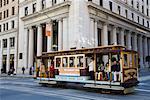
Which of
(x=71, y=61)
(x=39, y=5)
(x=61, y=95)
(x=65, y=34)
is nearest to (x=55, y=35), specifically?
(x=65, y=34)

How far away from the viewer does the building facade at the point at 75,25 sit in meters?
36.4

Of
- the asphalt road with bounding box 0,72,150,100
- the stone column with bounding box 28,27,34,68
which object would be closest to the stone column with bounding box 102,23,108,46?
the stone column with bounding box 28,27,34,68

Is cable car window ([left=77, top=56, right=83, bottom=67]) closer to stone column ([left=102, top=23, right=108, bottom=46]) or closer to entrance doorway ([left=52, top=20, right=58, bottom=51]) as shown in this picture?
entrance doorway ([left=52, top=20, right=58, bottom=51])

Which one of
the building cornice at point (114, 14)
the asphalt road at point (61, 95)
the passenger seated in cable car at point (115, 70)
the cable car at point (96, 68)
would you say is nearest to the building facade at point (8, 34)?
the building cornice at point (114, 14)

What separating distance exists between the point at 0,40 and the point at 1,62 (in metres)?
5.68

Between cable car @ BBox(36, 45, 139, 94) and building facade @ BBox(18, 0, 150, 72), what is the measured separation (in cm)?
1580

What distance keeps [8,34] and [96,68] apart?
40.5m

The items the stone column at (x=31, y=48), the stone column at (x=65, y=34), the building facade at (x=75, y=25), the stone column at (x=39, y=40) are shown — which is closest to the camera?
the building facade at (x=75, y=25)

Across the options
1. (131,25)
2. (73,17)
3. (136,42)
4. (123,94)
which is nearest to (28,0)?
(73,17)

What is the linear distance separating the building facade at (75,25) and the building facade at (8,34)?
9.09ft

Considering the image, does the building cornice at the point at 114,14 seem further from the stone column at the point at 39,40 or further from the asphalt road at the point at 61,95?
the asphalt road at the point at 61,95

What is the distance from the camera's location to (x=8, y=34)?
53.2 metres

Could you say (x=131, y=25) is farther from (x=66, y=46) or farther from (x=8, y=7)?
(x=8, y=7)

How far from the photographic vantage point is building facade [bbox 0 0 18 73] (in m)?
50.6
